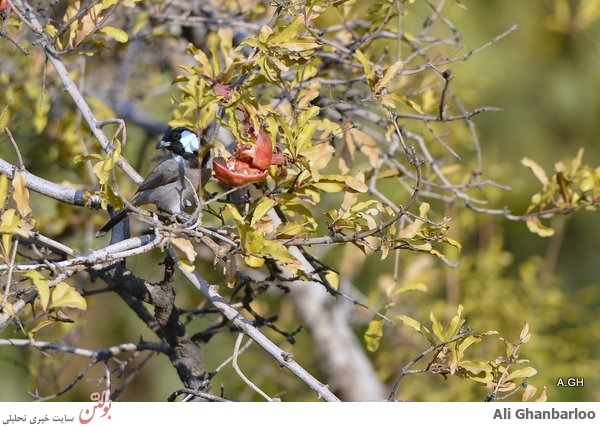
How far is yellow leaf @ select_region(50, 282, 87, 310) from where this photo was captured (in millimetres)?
1837

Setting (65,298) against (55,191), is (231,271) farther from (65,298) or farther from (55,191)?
(55,191)

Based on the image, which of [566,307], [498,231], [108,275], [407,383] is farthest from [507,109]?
[108,275]

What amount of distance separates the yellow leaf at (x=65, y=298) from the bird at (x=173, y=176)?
0.86 m

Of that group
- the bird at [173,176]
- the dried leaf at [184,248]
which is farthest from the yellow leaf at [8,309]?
the bird at [173,176]

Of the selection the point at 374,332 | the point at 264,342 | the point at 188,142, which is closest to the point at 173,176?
the point at 188,142

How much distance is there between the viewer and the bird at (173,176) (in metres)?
2.82

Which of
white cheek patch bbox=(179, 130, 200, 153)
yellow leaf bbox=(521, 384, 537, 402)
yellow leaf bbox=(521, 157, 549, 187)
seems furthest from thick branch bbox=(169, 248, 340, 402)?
yellow leaf bbox=(521, 157, 549, 187)

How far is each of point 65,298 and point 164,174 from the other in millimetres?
1197

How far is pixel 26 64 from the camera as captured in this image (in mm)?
3572

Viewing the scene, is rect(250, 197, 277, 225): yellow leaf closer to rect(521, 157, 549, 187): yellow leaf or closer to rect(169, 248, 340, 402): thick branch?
rect(169, 248, 340, 402): thick branch

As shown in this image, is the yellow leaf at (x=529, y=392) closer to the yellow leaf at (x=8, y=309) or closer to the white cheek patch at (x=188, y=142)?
the yellow leaf at (x=8, y=309)

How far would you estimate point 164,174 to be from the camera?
9.85 ft

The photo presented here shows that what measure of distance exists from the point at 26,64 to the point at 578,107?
5.05 metres

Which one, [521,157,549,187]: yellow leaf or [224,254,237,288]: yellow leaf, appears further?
[521,157,549,187]: yellow leaf
